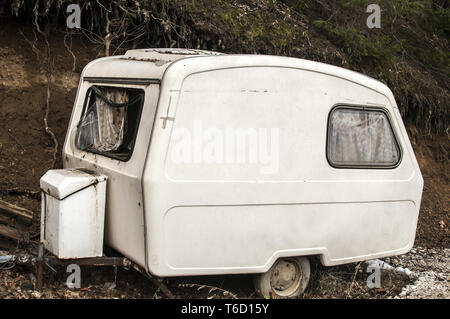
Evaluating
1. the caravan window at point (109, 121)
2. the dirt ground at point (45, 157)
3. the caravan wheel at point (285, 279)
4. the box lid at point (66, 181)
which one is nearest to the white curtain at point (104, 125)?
the caravan window at point (109, 121)

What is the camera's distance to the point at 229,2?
9109 millimetres

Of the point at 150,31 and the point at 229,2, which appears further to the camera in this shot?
the point at 229,2

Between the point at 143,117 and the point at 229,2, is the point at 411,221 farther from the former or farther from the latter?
the point at 229,2

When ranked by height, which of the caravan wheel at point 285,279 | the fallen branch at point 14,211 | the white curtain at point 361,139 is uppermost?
the white curtain at point 361,139

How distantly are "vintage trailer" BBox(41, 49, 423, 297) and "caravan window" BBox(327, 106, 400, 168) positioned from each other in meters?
0.01

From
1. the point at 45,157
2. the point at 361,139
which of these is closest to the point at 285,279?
the point at 361,139

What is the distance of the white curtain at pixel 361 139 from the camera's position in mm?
5816

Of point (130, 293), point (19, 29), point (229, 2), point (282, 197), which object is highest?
point (229, 2)

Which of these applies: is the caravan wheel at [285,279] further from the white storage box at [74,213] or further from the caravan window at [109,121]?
the caravan window at [109,121]

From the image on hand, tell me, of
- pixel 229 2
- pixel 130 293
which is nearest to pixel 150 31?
pixel 229 2

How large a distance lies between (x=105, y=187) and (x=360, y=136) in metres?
2.44

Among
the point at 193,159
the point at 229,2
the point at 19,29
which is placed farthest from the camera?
the point at 229,2

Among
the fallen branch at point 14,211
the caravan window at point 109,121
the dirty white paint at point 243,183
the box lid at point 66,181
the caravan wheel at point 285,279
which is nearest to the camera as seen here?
the dirty white paint at point 243,183

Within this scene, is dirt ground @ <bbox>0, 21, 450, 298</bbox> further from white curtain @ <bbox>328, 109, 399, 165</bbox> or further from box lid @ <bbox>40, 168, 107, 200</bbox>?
white curtain @ <bbox>328, 109, 399, 165</bbox>
